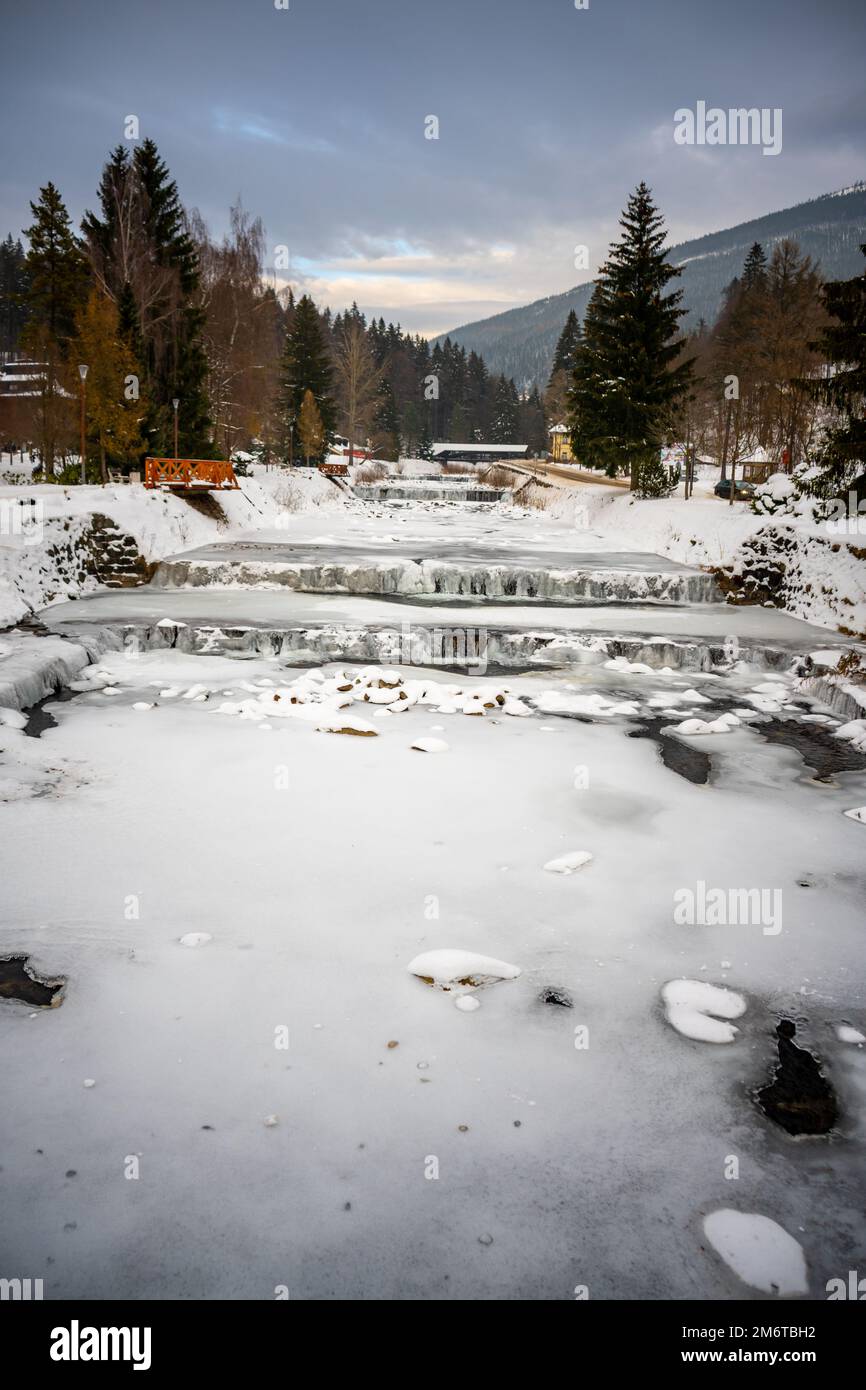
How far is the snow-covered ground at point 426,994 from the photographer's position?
2773mm

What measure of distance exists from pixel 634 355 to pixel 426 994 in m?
30.1

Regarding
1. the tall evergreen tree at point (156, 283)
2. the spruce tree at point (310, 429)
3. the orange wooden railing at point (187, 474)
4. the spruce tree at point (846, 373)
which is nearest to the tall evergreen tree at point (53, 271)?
the tall evergreen tree at point (156, 283)

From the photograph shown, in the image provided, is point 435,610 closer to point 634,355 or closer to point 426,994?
point 426,994

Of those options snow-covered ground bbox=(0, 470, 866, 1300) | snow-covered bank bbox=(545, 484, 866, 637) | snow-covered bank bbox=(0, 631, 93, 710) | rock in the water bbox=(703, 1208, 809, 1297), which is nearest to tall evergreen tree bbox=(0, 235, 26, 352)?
snow-covered bank bbox=(545, 484, 866, 637)

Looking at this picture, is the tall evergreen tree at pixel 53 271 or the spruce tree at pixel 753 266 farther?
the spruce tree at pixel 753 266

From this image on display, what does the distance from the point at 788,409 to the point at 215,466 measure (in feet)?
68.2

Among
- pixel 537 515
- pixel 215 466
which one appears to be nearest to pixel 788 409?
pixel 537 515

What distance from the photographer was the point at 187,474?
82.1 feet

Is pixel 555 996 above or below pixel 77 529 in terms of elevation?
below

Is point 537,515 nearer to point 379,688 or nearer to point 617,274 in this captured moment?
point 617,274

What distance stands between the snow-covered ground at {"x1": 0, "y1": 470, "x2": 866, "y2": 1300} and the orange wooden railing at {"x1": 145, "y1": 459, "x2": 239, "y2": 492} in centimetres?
1668

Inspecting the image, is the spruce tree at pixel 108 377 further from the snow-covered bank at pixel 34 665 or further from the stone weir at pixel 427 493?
the stone weir at pixel 427 493

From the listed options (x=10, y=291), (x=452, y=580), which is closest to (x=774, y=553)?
(x=452, y=580)

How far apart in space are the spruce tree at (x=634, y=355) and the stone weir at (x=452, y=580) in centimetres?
1261
